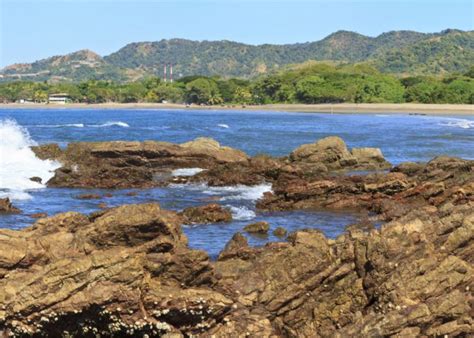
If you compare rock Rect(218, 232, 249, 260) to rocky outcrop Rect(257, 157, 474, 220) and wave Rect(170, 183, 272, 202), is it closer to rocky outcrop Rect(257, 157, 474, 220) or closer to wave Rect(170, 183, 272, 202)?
rocky outcrop Rect(257, 157, 474, 220)

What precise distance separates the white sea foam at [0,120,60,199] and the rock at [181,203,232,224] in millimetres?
9460

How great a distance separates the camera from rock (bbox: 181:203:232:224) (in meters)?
24.5

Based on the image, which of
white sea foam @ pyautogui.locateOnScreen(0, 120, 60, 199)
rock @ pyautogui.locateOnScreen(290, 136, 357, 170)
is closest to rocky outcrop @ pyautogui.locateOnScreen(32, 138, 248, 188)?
white sea foam @ pyautogui.locateOnScreen(0, 120, 60, 199)

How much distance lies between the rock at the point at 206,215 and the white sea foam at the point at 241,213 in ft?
2.33

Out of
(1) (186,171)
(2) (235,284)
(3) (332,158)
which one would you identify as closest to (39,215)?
(1) (186,171)

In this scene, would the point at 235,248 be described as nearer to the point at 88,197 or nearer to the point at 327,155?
the point at 88,197

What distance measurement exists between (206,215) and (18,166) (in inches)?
709

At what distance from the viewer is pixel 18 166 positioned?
1523 inches

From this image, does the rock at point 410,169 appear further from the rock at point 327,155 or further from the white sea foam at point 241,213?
the white sea foam at point 241,213

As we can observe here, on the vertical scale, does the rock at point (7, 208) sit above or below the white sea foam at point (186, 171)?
above

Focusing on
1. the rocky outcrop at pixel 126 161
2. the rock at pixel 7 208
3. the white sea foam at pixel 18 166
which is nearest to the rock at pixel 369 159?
the rocky outcrop at pixel 126 161

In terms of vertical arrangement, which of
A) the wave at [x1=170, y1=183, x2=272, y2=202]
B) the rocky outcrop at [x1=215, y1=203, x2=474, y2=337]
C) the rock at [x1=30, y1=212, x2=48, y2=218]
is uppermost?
the rocky outcrop at [x1=215, y1=203, x2=474, y2=337]

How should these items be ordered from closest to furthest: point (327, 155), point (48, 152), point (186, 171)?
point (186, 171) < point (48, 152) < point (327, 155)

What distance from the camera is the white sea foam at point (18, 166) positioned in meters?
33.0
